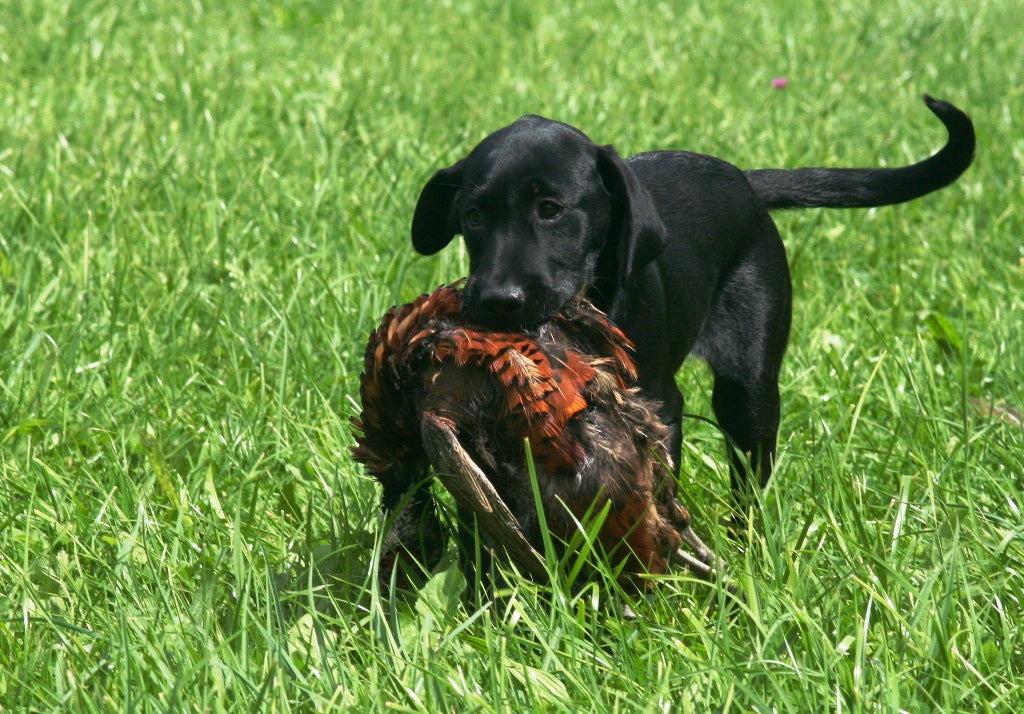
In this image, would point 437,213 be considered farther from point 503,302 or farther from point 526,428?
point 526,428

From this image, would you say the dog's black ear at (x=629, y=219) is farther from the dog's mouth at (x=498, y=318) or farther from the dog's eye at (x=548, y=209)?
the dog's mouth at (x=498, y=318)

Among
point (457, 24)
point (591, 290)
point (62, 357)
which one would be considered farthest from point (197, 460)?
point (457, 24)

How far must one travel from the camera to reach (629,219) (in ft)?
8.64

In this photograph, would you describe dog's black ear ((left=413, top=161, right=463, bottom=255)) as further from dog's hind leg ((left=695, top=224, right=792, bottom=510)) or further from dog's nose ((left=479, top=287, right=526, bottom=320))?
dog's hind leg ((left=695, top=224, right=792, bottom=510))

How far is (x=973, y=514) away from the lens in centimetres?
231

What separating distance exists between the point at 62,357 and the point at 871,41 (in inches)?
257

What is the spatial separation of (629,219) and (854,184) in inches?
43.2

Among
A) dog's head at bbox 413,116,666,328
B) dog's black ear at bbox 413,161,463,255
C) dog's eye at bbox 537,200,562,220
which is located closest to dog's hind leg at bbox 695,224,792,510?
dog's head at bbox 413,116,666,328

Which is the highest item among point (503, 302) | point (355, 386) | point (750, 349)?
point (503, 302)

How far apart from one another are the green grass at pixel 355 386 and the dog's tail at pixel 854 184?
1.51ft

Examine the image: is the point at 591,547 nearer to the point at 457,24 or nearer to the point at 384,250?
the point at 384,250

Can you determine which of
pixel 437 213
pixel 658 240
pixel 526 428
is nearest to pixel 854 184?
pixel 658 240

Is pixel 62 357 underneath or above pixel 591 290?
underneath

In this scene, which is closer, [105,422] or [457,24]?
[105,422]
